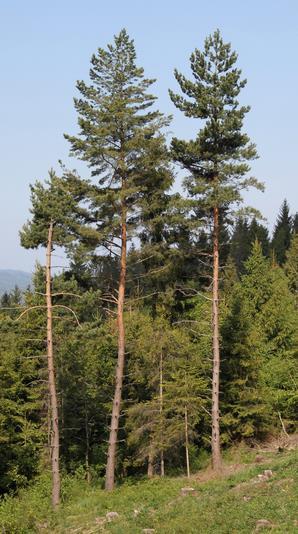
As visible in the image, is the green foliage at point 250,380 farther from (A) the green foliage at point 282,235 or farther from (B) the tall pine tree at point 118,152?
(A) the green foliage at point 282,235

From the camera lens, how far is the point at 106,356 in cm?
3419

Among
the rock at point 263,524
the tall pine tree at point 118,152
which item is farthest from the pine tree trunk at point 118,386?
the rock at point 263,524

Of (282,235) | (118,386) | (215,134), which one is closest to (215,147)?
(215,134)

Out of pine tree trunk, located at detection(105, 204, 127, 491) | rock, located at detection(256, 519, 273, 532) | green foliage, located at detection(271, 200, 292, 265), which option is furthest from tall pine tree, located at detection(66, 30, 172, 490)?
green foliage, located at detection(271, 200, 292, 265)

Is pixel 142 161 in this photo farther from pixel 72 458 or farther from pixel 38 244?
pixel 72 458

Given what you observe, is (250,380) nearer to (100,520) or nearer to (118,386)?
(118,386)

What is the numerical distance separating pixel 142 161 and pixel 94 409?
53.5 ft

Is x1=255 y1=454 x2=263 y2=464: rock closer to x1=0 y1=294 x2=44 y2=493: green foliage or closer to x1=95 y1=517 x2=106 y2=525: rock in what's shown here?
x1=95 y1=517 x2=106 y2=525: rock

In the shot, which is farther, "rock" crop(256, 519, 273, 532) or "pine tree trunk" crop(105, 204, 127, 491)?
"pine tree trunk" crop(105, 204, 127, 491)

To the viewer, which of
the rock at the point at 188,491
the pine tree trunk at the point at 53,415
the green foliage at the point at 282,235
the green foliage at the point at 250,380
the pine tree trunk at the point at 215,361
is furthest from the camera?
the green foliage at the point at 282,235

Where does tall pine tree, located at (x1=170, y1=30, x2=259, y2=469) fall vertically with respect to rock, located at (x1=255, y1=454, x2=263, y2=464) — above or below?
above

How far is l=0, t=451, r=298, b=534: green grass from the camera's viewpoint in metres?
14.3

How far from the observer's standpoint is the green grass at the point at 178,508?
14312 millimetres

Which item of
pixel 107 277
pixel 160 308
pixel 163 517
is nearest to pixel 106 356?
pixel 160 308
